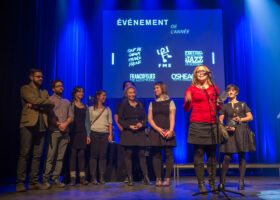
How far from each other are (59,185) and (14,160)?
220 centimetres

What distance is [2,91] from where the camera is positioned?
5859 mm

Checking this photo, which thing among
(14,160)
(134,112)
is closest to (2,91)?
(14,160)

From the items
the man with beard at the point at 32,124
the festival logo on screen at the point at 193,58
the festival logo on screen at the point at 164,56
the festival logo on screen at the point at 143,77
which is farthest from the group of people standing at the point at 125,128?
the festival logo on screen at the point at 193,58

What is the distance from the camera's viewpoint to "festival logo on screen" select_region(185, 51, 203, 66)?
Answer: 6.61 meters

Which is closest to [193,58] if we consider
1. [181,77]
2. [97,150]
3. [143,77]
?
[181,77]

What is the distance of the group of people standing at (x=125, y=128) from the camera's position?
133 inches

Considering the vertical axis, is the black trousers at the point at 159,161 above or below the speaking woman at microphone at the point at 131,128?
below

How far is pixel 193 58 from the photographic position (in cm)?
664

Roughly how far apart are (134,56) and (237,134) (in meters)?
3.47

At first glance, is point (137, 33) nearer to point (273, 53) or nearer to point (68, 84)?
point (68, 84)

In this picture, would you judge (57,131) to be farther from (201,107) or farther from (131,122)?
(201,107)

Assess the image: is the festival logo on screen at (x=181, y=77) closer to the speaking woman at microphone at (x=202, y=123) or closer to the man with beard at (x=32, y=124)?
the speaking woman at microphone at (x=202, y=123)

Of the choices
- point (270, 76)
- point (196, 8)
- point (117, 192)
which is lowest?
point (117, 192)

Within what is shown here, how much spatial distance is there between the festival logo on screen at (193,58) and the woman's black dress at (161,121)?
2.41m
